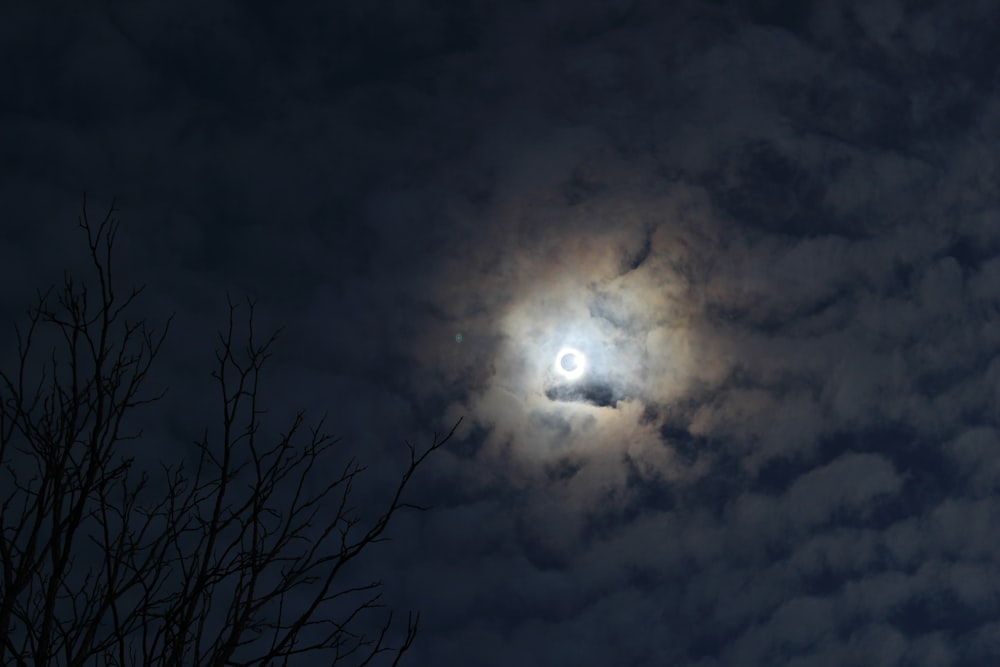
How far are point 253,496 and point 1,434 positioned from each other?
88 cm

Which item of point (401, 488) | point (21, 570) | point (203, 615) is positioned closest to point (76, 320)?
point (21, 570)

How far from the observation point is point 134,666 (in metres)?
2.28

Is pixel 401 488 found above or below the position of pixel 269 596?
above

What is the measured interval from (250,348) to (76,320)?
64 centimetres

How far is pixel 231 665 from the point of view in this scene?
7.88 feet

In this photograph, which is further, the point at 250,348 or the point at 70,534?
the point at 250,348

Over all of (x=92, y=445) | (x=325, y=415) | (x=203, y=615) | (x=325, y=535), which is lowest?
(x=203, y=615)

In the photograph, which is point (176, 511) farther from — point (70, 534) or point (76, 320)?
point (76, 320)

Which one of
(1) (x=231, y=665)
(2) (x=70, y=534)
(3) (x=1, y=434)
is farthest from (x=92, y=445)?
(1) (x=231, y=665)

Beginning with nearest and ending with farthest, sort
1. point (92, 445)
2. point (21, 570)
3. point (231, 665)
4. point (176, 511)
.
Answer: point (21, 570)
point (92, 445)
point (231, 665)
point (176, 511)

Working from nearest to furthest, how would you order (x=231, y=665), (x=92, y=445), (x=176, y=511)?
(x=92, y=445)
(x=231, y=665)
(x=176, y=511)

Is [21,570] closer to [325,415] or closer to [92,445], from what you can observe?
[92,445]

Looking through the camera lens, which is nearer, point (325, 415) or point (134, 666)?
point (134, 666)

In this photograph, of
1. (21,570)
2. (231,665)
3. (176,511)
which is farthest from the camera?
(176,511)
